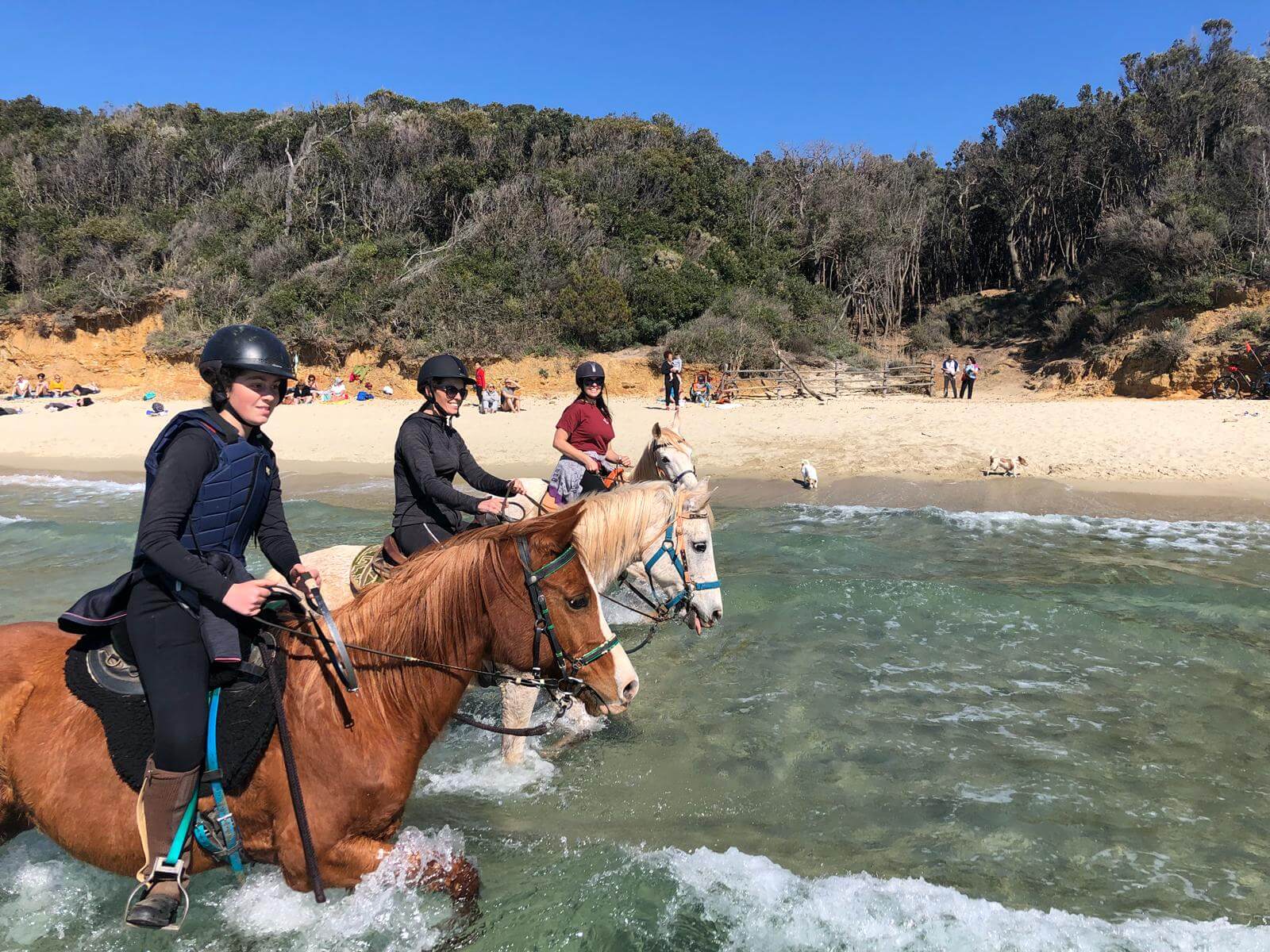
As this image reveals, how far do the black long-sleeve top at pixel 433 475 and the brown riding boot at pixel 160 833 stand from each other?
93.7 inches

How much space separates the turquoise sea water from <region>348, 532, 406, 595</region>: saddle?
1427 mm

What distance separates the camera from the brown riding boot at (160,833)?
2824mm

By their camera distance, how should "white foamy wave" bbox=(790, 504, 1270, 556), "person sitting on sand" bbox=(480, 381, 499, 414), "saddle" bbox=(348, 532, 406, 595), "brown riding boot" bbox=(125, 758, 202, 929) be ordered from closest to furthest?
1. "brown riding boot" bbox=(125, 758, 202, 929)
2. "saddle" bbox=(348, 532, 406, 595)
3. "white foamy wave" bbox=(790, 504, 1270, 556)
4. "person sitting on sand" bbox=(480, 381, 499, 414)

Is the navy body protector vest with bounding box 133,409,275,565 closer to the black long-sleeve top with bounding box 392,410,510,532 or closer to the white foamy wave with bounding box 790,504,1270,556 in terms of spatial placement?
the black long-sleeve top with bounding box 392,410,510,532

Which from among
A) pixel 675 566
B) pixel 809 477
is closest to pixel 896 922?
pixel 675 566

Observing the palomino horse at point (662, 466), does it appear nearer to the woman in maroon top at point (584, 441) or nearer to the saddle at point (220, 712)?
the woman in maroon top at point (584, 441)

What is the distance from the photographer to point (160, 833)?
112 inches

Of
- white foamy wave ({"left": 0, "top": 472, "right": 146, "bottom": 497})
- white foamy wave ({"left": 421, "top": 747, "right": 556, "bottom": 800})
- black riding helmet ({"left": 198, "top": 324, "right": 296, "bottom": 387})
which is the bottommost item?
white foamy wave ({"left": 421, "top": 747, "right": 556, "bottom": 800})

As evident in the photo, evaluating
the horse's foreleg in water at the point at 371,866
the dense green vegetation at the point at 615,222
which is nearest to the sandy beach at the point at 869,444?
the dense green vegetation at the point at 615,222

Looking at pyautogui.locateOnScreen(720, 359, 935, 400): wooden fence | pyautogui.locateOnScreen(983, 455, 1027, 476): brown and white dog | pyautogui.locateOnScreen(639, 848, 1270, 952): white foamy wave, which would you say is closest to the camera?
pyautogui.locateOnScreen(639, 848, 1270, 952): white foamy wave

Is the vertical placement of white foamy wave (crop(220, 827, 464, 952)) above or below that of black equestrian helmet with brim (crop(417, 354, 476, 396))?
below

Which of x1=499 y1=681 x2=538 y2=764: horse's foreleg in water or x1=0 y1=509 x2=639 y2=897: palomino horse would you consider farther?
x1=499 y1=681 x2=538 y2=764: horse's foreleg in water

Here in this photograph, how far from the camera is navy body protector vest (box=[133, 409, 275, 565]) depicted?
2.73 meters

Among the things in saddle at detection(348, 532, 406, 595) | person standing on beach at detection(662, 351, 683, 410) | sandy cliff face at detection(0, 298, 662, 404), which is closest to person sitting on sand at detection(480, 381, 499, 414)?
sandy cliff face at detection(0, 298, 662, 404)
